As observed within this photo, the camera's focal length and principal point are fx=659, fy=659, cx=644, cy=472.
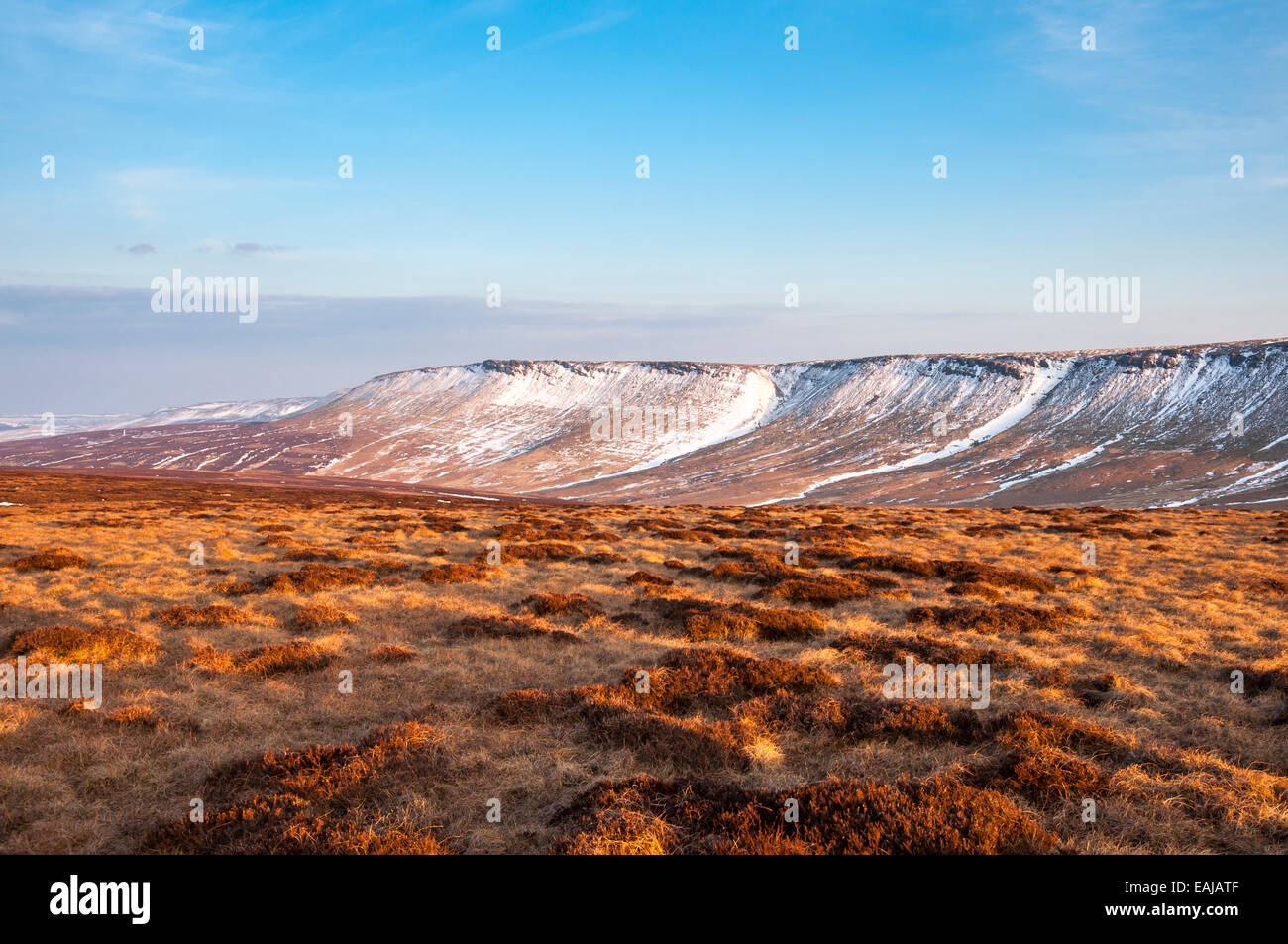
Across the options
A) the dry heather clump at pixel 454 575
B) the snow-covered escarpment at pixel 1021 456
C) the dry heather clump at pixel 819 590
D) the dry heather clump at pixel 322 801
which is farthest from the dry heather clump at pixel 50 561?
the snow-covered escarpment at pixel 1021 456

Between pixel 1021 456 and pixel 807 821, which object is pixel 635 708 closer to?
pixel 807 821

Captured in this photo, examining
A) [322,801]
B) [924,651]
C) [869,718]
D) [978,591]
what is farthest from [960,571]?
[322,801]

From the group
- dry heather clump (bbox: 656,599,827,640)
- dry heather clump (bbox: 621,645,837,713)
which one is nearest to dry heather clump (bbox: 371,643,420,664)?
dry heather clump (bbox: 621,645,837,713)

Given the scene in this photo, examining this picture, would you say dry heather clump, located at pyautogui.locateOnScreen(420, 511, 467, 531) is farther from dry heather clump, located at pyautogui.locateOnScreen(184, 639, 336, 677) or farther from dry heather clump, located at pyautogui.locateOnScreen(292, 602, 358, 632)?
dry heather clump, located at pyautogui.locateOnScreen(184, 639, 336, 677)

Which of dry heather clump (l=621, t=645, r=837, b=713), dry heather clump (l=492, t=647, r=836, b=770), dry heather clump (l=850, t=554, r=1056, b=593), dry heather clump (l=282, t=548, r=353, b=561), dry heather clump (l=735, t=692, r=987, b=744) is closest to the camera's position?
dry heather clump (l=492, t=647, r=836, b=770)

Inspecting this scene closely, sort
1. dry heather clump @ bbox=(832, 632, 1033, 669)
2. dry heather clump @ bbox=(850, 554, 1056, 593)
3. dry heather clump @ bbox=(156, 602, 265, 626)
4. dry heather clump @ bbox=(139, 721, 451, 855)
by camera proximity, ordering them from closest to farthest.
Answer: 1. dry heather clump @ bbox=(139, 721, 451, 855)
2. dry heather clump @ bbox=(832, 632, 1033, 669)
3. dry heather clump @ bbox=(156, 602, 265, 626)
4. dry heather clump @ bbox=(850, 554, 1056, 593)
